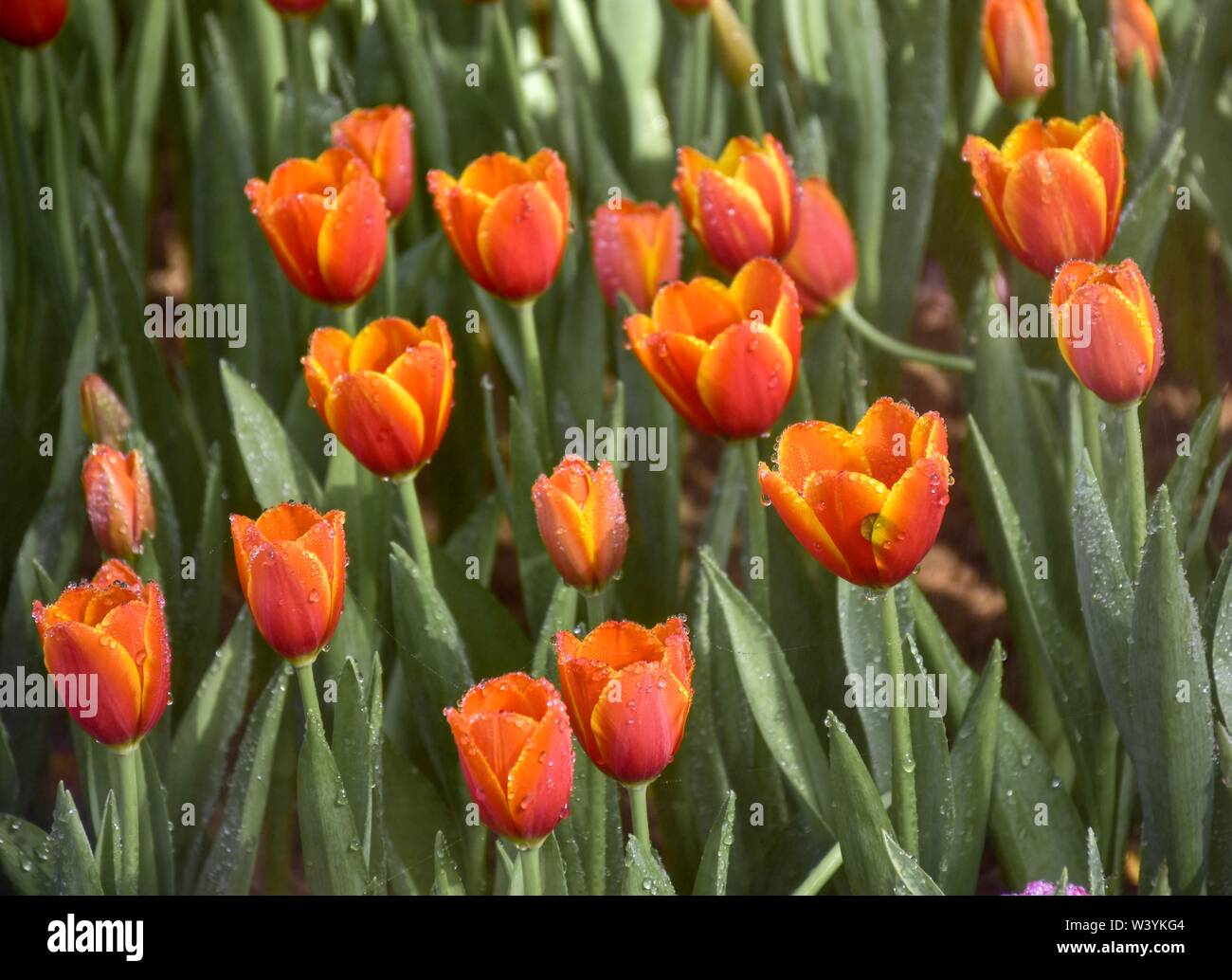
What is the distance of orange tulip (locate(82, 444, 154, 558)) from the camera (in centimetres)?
76

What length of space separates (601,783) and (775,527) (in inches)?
7.3

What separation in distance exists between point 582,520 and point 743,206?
0.21m

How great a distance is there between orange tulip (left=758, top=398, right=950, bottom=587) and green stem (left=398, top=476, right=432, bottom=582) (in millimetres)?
214

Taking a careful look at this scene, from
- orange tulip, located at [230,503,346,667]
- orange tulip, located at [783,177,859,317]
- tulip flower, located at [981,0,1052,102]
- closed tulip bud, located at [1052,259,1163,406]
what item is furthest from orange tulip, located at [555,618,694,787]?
tulip flower, located at [981,0,1052,102]

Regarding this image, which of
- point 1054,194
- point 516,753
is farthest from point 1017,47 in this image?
point 516,753

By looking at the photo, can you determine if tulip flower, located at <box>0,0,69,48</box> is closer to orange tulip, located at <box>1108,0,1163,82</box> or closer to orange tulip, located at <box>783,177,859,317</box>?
orange tulip, located at <box>783,177,859,317</box>

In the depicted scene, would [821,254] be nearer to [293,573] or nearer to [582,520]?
[582,520]

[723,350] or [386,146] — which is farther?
[386,146]

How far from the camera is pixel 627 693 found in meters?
0.57

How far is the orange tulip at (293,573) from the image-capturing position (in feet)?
2.03

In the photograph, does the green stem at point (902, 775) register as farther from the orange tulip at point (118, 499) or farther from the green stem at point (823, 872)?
the orange tulip at point (118, 499)

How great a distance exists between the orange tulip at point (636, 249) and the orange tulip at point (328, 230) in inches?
4.9
